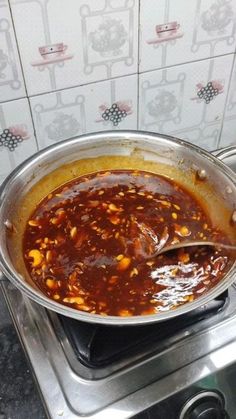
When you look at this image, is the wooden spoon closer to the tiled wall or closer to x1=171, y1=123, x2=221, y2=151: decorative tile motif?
the tiled wall

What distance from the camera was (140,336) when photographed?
85 cm

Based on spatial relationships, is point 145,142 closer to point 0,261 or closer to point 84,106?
point 84,106

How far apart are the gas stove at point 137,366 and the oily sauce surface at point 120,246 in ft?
0.23

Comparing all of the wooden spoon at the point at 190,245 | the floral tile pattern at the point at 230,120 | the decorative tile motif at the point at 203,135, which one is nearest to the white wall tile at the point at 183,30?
the floral tile pattern at the point at 230,120

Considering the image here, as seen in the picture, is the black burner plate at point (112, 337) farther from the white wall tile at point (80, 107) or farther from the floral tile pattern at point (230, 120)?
the floral tile pattern at point (230, 120)

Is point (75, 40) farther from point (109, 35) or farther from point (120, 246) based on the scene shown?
point (120, 246)

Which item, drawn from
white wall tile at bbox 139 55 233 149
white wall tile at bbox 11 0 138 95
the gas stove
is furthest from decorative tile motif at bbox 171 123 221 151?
the gas stove

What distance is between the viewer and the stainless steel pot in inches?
36.3

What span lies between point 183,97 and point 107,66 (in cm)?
29

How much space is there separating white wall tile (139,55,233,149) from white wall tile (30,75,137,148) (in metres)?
0.05

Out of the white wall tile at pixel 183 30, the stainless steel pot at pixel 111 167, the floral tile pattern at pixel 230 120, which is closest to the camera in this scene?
the stainless steel pot at pixel 111 167

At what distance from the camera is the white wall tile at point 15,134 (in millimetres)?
1170

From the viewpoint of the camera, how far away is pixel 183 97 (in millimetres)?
1374

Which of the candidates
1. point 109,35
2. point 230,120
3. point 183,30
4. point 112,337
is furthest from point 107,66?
point 112,337
